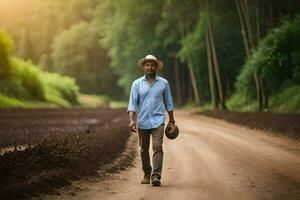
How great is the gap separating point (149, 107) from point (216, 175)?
2.24m

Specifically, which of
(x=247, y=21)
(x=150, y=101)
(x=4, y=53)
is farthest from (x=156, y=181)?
(x=4, y=53)

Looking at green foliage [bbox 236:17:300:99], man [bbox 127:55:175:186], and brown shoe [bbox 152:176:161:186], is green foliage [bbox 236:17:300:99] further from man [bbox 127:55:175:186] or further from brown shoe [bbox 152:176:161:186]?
brown shoe [bbox 152:176:161:186]

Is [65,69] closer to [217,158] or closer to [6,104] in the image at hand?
[6,104]

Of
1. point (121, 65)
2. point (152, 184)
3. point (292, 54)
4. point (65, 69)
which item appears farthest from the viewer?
point (65, 69)

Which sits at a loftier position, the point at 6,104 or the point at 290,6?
the point at 290,6

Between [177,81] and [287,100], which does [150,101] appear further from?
[177,81]

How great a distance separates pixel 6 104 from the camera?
149ft

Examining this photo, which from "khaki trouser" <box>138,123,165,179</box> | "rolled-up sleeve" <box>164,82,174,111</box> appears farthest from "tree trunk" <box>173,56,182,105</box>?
"khaki trouser" <box>138,123,165,179</box>

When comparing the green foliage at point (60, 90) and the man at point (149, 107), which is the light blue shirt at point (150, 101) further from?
the green foliage at point (60, 90)

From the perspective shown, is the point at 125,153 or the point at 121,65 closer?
the point at 125,153

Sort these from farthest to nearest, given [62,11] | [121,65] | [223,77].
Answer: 1. [62,11]
2. [121,65]
3. [223,77]

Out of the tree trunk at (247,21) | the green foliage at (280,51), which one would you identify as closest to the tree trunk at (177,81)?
the tree trunk at (247,21)

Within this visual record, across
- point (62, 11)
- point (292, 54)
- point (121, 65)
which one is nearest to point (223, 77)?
point (121, 65)

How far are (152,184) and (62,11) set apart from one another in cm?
11244
